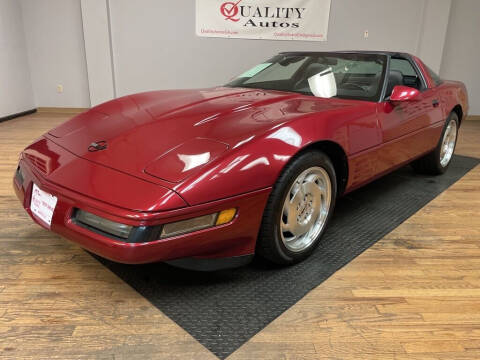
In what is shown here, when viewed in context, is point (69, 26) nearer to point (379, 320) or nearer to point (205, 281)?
point (205, 281)

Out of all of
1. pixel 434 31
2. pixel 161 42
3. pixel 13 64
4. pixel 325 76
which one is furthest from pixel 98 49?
pixel 434 31

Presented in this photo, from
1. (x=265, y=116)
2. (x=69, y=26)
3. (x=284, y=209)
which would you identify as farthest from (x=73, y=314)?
(x=69, y=26)

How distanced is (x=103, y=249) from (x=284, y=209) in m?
0.79

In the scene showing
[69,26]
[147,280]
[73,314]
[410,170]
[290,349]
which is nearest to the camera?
[290,349]

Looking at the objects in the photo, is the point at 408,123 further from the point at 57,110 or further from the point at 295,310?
the point at 57,110

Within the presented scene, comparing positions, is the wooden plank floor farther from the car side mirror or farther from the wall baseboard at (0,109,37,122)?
the wall baseboard at (0,109,37,122)

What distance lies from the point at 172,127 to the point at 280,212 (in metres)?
0.62

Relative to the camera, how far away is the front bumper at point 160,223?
1312 mm

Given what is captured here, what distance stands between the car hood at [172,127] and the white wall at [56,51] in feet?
15.0

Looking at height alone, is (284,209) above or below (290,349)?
above

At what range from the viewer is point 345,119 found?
1.93m

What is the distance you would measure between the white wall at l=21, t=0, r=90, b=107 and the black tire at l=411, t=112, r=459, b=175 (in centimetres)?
527

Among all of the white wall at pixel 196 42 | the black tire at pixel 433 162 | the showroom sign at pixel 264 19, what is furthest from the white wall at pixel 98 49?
the black tire at pixel 433 162

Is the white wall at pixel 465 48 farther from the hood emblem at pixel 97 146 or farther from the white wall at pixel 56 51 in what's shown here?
the hood emblem at pixel 97 146
